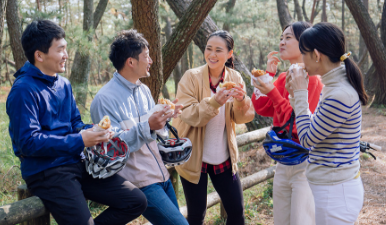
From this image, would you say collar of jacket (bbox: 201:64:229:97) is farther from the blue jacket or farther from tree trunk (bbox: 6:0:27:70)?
tree trunk (bbox: 6:0:27:70)

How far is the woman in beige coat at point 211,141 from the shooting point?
2.57 meters

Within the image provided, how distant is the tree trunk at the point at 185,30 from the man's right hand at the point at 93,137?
6.78 ft

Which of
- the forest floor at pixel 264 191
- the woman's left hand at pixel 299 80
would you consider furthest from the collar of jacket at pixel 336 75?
the forest floor at pixel 264 191

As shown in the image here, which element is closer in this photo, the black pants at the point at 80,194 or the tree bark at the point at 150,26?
the black pants at the point at 80,194

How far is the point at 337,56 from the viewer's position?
1.90 m

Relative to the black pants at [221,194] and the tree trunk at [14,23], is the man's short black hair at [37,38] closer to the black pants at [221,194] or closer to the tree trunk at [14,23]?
the black pants at [221,194]

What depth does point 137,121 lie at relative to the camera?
2.15 m

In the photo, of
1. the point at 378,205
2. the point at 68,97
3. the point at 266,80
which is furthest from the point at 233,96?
the point at 378,205

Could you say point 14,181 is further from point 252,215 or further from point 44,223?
point 252,215

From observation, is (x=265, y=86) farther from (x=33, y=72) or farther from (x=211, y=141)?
(x=33, y=72)

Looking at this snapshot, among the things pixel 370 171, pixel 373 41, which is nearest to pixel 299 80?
pixel 370 171

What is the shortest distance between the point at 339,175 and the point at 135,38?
1.57 m

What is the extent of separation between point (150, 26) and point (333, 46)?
1.85 metres

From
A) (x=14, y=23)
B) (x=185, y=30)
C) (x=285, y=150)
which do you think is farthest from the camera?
(x=14, y=23)
